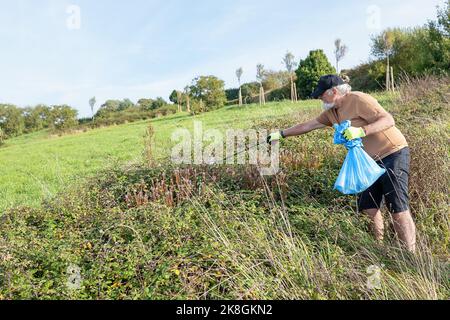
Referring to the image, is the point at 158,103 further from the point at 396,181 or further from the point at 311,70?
the point at 396,181

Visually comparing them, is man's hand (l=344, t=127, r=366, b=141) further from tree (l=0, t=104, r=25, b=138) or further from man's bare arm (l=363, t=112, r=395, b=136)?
tree (l=0, t=104, r=25, b=138)

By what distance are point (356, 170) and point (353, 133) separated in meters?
0.34

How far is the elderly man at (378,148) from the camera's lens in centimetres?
287

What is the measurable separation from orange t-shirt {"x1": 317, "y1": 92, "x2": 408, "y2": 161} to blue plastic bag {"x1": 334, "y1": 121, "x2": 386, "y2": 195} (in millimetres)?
121

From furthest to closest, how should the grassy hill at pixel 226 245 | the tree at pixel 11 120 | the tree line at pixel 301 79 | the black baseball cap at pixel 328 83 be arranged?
1. the tree at pixel 11 120
2. the tree line at pixel 301 79
3. the black baseball cap at pixel 328 83
4. the grassy hill at pixel 226 245

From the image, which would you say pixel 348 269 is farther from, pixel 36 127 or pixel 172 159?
pixel 36 127

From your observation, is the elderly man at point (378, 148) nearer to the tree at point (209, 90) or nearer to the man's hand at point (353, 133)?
the man's hand at point (353, 133)

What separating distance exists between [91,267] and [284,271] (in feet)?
4.45

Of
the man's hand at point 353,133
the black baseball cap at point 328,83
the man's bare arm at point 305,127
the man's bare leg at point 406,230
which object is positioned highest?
the black baseball cap at point 328,83

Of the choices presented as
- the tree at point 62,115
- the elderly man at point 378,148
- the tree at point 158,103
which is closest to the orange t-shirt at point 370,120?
the elderly man at point 378,148

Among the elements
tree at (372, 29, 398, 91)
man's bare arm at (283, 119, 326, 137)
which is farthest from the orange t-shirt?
tree at (372, 29, 398, 91)

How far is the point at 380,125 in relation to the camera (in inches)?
111

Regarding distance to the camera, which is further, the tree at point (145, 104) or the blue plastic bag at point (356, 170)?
the tree at point (145, 104)
